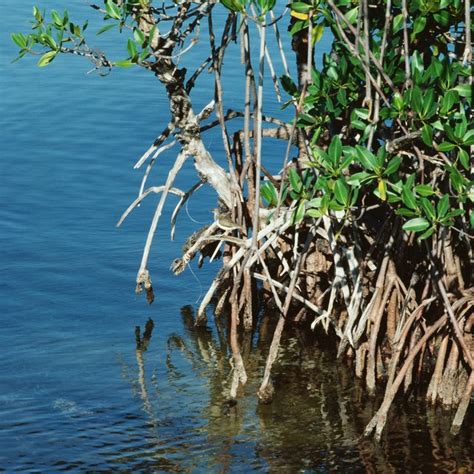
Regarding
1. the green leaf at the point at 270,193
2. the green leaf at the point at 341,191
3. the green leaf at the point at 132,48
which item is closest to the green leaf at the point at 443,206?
the green leaf at the point at 341,191

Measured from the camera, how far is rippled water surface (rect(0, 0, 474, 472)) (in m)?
6.56

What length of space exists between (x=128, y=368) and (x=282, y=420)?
144cm

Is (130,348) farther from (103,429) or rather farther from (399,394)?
(399,394)

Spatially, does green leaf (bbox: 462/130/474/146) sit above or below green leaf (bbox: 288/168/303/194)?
above

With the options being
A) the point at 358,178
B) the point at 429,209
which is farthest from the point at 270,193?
the point at 429,209

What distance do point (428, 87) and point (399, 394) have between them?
7.50ft

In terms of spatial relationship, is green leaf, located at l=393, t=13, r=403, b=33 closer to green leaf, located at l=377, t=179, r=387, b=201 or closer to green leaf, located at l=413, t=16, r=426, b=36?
green leaf, located at l=413, t=16, r=426, b=36

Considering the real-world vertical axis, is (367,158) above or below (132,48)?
below

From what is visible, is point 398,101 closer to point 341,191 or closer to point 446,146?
point 446,146

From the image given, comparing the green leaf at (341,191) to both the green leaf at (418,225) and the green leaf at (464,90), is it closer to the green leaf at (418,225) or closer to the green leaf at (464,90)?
the green leaf at (418,225)

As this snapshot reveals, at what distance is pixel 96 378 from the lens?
766 centimetres

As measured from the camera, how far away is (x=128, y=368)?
7.91m

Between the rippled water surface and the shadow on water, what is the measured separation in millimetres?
12

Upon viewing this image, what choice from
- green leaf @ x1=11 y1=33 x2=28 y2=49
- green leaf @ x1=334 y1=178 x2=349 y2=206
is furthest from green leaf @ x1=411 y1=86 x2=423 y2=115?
green leaf @ x1=11 y1=33 x2=28 y2=49
